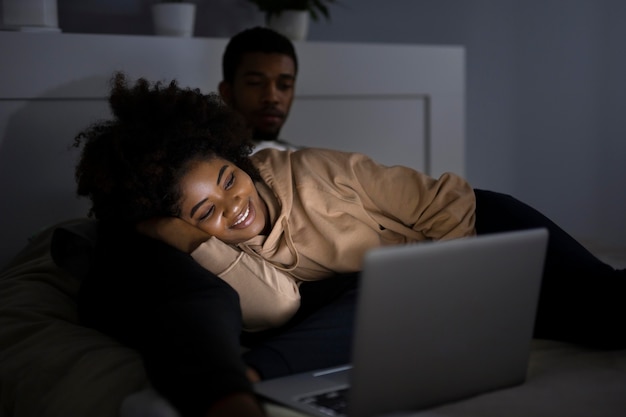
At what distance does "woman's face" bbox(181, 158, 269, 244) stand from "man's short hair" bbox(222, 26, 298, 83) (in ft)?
3.67

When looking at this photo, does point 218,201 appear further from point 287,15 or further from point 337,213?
point 287,15

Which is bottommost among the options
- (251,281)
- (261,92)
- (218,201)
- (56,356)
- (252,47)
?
(56,356)

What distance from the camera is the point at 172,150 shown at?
1.53 metres

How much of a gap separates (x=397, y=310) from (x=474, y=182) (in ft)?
8.91

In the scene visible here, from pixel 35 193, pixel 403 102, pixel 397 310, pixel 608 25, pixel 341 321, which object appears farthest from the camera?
pixel 608 25

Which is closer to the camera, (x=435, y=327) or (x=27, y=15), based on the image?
→ (x=435, y=327)

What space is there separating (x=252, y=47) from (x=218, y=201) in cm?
118

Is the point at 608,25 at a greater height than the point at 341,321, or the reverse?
the point at 608,25

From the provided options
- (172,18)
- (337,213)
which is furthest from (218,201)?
(172,18)

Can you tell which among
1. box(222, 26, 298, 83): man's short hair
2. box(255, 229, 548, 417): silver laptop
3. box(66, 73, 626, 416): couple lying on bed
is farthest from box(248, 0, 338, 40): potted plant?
box(255, 229, 548, 417): silver laptop

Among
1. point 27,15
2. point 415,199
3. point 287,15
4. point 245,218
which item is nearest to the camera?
point 245,218

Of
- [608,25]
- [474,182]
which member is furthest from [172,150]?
[608,25]

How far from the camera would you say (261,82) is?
258cm

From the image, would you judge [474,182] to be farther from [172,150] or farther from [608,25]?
[172,150]
